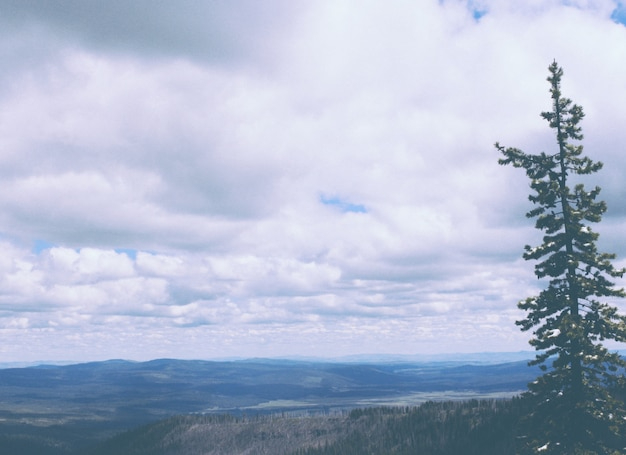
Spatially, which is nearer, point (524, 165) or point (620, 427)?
point (620, 427)

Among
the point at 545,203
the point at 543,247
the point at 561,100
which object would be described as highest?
the point at 561,100

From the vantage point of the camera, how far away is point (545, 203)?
152 ft

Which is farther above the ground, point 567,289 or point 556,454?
point 567,289

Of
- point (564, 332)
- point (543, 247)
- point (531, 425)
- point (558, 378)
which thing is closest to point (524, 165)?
point (543, 247)

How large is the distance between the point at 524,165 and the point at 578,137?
4491mm

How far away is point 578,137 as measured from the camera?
4638 cm

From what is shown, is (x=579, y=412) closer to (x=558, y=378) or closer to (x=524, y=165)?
(x=558, y=378)

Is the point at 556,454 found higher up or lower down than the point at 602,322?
lower down

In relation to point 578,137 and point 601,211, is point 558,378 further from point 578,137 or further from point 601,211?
Result: point 578,137

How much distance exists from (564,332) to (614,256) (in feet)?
23.3

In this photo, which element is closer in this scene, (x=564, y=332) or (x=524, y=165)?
(x=564, y=332)

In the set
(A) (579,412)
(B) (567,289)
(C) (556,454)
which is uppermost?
(B) (567,289)

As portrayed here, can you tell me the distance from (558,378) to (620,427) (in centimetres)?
541

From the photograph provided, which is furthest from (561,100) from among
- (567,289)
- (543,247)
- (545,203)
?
(567,289)
